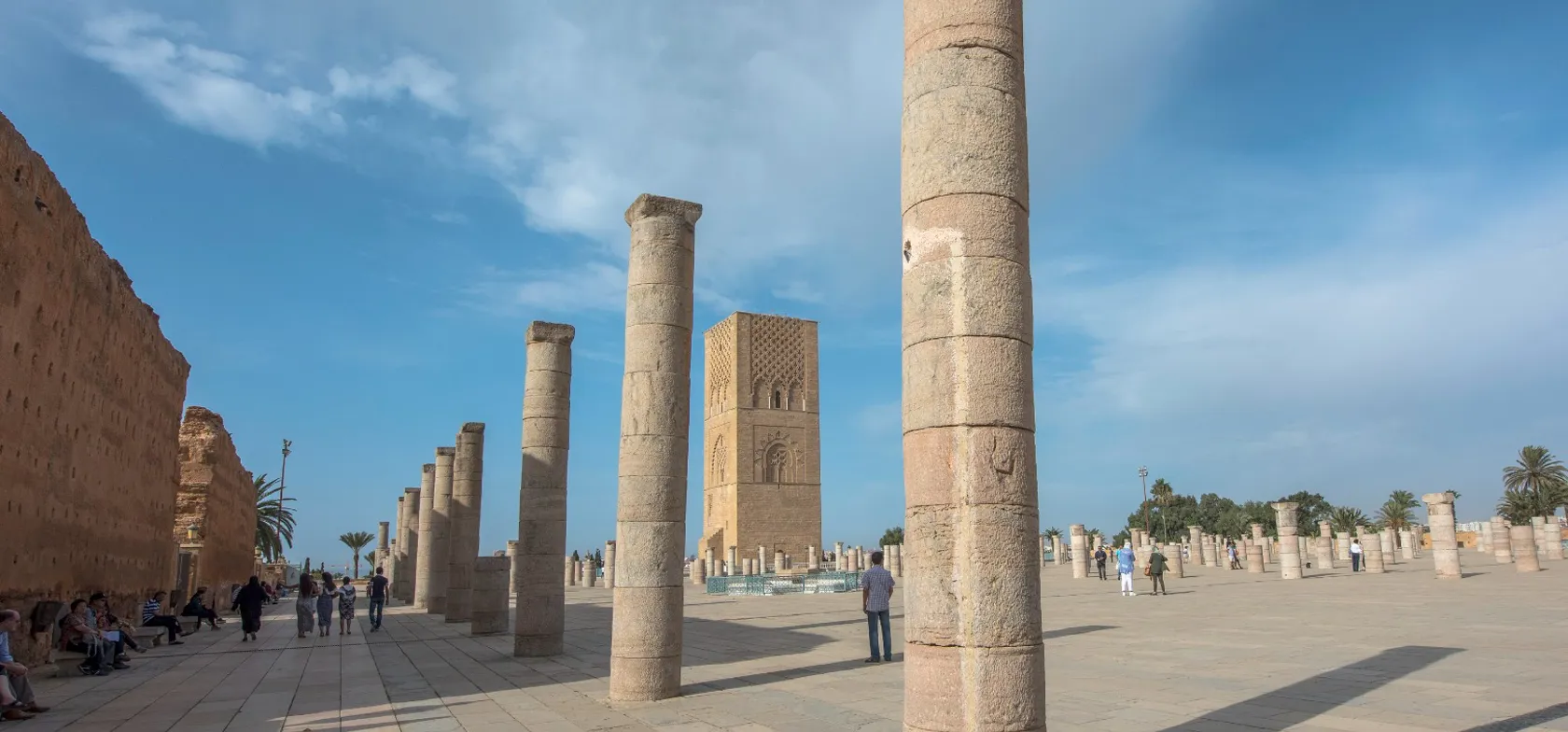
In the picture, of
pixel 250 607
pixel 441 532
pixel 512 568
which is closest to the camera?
pixel 250 607

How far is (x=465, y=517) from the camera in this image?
697 inches

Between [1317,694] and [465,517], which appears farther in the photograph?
[465,517]

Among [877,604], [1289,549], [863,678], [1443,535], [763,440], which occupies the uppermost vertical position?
[763,440]

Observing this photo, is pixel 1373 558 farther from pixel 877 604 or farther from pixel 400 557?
pixel 400 557

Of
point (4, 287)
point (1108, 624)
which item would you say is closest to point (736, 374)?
point (1108, 624)

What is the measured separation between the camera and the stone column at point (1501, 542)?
28.4 metres

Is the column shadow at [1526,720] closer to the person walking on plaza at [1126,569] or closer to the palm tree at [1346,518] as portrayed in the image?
the person walking on plaza at [1126,569]

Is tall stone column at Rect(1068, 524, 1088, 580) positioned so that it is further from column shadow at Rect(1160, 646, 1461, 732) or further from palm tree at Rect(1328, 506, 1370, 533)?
palm tree at Rect(1328, 506, 1370, 533)

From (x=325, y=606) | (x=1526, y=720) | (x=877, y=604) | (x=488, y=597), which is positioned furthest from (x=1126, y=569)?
(x=325, y=606)

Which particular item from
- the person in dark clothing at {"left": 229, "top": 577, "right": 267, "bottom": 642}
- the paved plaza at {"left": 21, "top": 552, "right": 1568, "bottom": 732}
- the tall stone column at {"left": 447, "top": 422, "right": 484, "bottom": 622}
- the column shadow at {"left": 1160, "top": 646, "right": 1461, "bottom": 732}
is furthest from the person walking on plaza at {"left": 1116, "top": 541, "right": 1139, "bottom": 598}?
the person in dark clothing at {"left": 229, "top": 577, "right": 267, "bottom": 642}

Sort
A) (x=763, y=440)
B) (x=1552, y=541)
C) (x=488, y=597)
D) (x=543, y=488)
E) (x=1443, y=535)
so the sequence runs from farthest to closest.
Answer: (x=763, y=440)
(x=1552, y=541)
(x=1443, y=535)
(x=488, y=597)
(x=543, y=488)

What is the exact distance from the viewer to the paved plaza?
633 cm

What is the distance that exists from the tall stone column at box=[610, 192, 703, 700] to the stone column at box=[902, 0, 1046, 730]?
4.09 m

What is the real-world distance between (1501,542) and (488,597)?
104 feet
